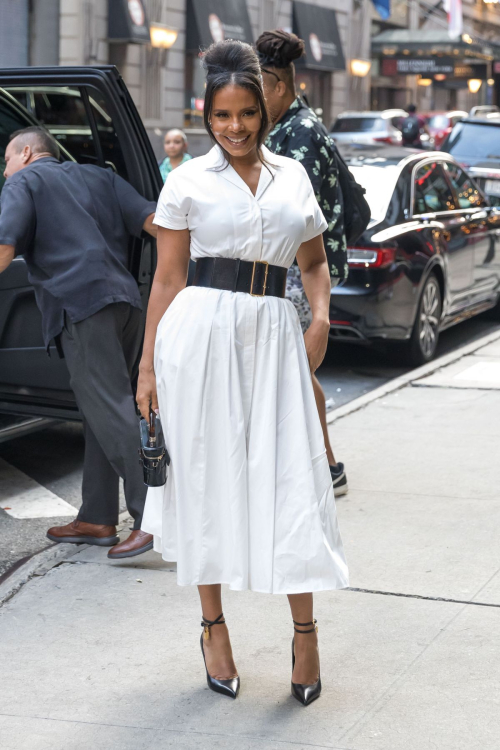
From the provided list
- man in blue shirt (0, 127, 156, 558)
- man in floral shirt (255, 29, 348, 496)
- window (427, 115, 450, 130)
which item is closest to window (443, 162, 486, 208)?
man in floral shirt (255, 29, 348, 496)

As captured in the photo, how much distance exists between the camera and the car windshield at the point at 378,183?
8.09m

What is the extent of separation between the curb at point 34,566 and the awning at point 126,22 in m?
20.0

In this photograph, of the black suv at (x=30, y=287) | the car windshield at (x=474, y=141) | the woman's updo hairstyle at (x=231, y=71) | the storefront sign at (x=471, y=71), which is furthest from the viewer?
the storefront sign at (x=471, y=71)

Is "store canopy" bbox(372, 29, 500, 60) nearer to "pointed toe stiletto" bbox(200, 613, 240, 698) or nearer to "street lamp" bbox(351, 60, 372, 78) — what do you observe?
"street lamp" bbox(351, 60, 372, 78)

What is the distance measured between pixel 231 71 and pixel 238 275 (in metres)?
0.55

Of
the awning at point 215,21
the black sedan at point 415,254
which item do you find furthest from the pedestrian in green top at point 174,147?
the awning at point 215,21

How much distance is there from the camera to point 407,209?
327 inches

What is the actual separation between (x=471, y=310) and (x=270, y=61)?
5.38 metres

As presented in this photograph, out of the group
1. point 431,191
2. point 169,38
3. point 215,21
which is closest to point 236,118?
point 431,191

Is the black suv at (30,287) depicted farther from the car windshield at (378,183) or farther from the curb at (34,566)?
the car windshield at (378,183)

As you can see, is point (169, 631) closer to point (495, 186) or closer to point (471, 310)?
point (471, 310)

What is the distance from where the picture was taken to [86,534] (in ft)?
15.1

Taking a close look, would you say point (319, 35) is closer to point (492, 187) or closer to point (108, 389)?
point (492, 187)

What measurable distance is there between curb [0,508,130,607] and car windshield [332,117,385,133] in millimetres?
25254
